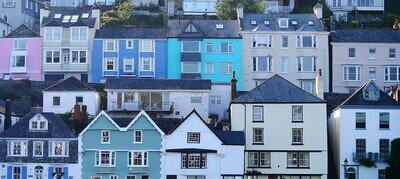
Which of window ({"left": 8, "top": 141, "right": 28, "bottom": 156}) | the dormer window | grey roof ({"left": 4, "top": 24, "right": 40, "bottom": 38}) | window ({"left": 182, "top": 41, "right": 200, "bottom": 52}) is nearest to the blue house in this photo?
window ({"left": 182, "top": 41, "right": 200, "bottom": 52})

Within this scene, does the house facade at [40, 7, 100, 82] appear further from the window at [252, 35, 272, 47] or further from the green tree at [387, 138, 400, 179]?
the green tree at [387, 138, 400, 179]

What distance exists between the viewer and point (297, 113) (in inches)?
3014

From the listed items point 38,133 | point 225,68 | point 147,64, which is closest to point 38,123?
point 38,133

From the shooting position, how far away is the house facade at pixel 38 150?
74812mm

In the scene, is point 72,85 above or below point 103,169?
above

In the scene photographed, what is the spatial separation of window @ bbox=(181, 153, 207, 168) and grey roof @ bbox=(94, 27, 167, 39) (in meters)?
24.6

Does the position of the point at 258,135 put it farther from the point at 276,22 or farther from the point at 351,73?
the point at 276,22

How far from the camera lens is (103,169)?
7500 cm

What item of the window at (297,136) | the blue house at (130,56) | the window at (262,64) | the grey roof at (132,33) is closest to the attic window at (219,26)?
the window at (262,64)

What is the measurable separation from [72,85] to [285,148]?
68.3 feet

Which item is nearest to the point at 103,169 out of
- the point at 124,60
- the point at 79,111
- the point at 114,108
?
the point at 79,111

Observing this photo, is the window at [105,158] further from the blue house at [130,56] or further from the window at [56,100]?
the blue house at [130,56]

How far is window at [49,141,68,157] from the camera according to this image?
246 feet

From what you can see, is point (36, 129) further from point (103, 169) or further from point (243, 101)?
point (243, 101)
